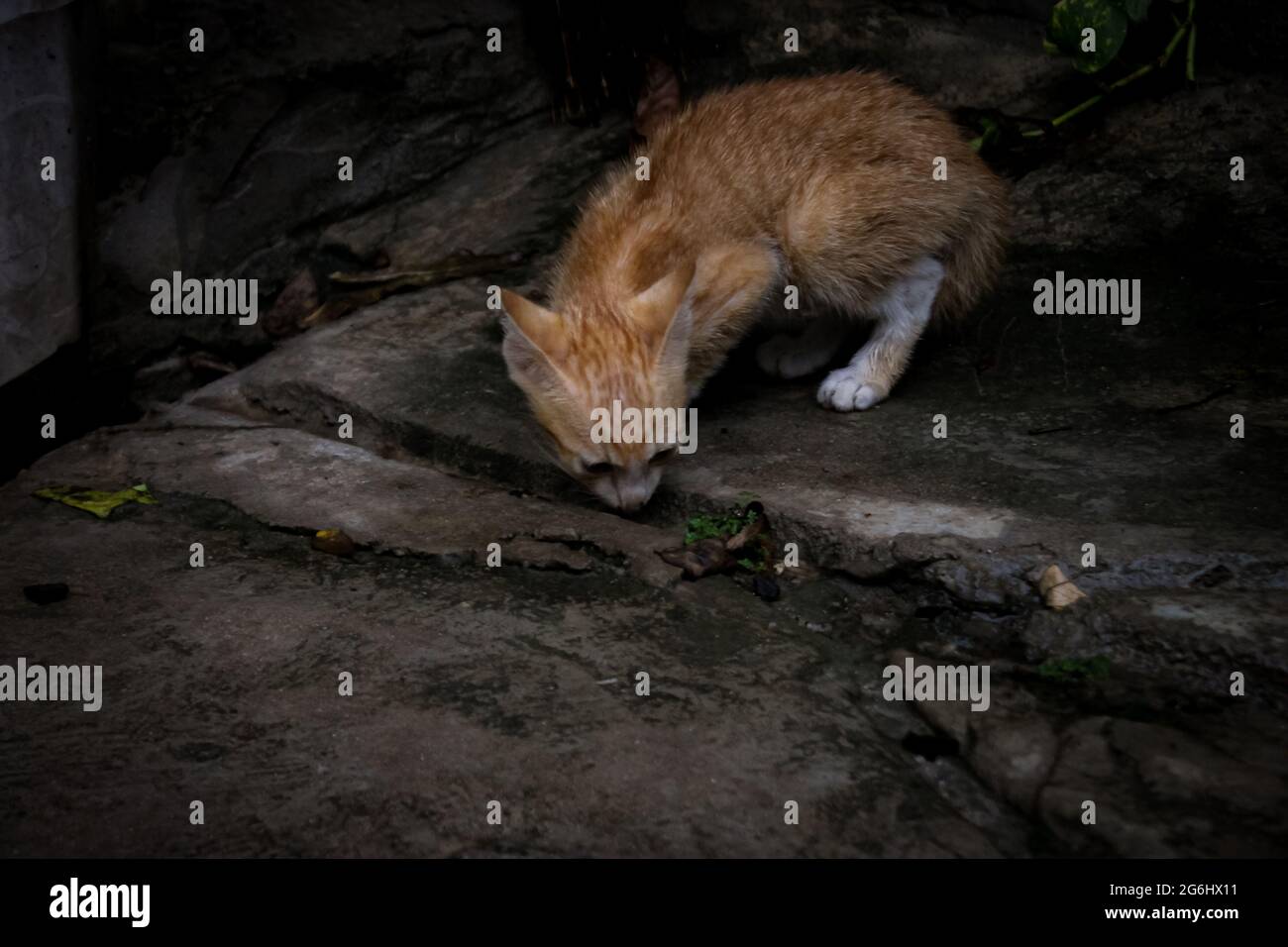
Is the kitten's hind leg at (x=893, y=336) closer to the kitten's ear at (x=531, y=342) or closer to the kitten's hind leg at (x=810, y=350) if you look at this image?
the kitten's hind leg at (x=810, y=350)

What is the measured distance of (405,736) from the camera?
8.23ft

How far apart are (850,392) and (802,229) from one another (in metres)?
0.55

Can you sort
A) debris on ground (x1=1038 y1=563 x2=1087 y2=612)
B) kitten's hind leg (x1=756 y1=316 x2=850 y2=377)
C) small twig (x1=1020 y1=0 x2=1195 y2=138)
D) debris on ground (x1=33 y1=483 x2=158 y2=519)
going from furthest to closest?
small twig (x1=1020 y1=0 x2=1195 y2=138)
kitten's hind leg (x1=756 y1=316 x2=850 y2=377)
debris on ground (x1=33 y1=483 x2=158 y2=519)
debris on ground (x1=1038 y1=563 x2=1087 y2=612)

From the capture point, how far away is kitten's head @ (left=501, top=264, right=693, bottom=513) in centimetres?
332

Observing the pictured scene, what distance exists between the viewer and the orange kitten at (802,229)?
3789mm

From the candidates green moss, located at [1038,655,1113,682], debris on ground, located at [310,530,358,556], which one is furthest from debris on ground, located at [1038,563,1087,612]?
debris on ground, located at [310,530,358,556]

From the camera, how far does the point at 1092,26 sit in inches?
184

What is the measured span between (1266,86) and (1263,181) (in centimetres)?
54

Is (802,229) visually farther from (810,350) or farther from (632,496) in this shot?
(632,496)

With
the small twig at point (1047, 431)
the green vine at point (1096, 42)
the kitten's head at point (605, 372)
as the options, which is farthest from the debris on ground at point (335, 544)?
the green vine at point (1096, 42)

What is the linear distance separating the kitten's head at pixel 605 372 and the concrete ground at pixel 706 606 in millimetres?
165

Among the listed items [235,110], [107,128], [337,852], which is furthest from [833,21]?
[337,852]

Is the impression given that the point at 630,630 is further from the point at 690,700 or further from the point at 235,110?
the point at 235,110

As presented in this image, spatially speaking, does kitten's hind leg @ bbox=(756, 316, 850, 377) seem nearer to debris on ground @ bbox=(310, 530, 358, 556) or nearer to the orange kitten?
the orange kitten
